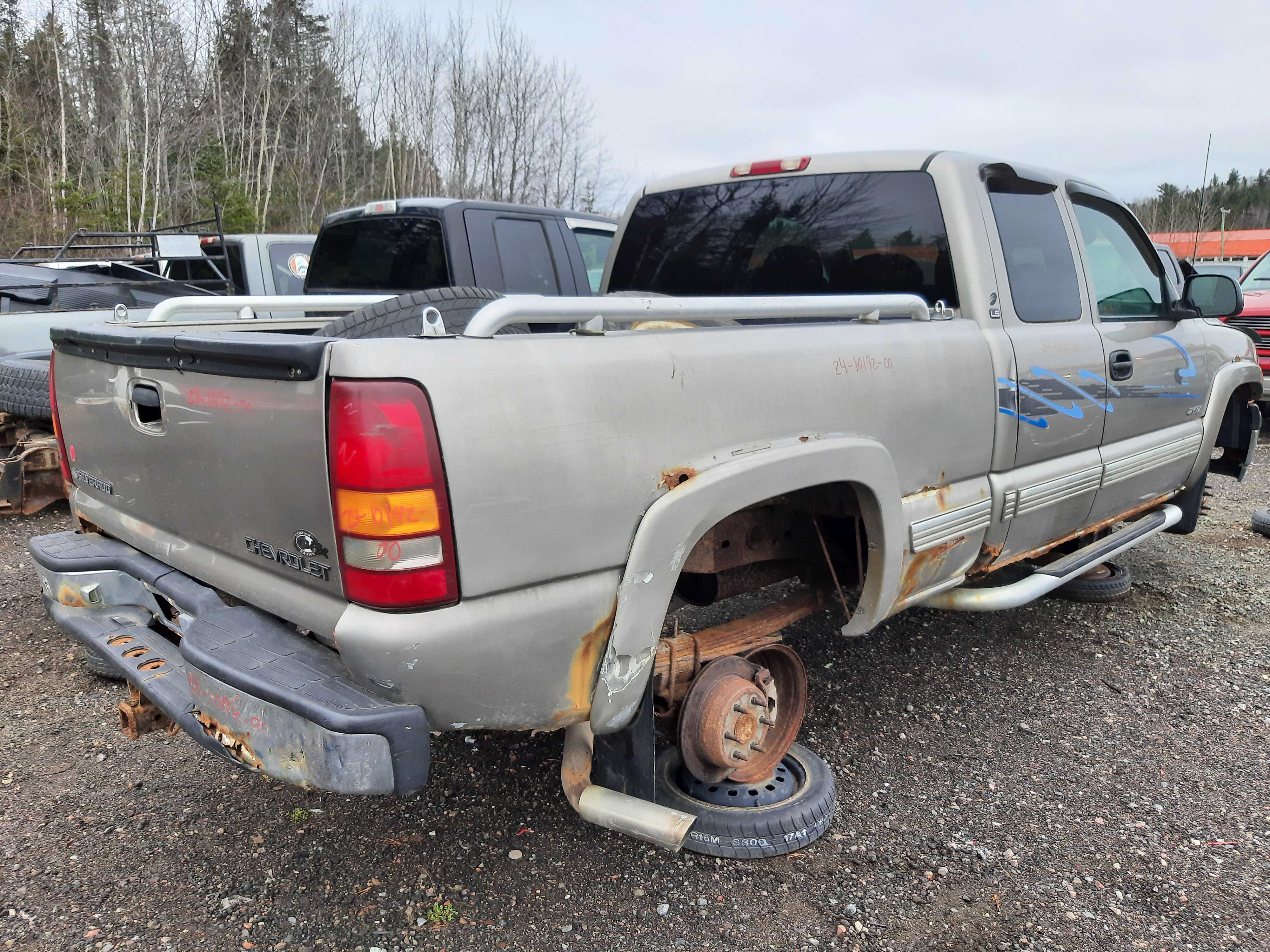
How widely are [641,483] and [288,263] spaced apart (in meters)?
8.18

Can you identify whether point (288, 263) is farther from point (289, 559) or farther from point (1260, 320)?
point (1260, 320)

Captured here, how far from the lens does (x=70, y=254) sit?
52.6ft

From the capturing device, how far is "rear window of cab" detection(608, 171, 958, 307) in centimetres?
327

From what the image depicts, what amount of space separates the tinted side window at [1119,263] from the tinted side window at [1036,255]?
21 centimetres

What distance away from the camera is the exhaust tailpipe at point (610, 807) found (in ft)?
7.07

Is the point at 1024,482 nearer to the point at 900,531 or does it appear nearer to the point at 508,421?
the point at 900,531

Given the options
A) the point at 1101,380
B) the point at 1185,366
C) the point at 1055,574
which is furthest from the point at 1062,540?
the point at 1185,366

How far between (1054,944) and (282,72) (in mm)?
29336

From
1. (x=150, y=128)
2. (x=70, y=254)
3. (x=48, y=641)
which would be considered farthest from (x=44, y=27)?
(x=48, y=641)

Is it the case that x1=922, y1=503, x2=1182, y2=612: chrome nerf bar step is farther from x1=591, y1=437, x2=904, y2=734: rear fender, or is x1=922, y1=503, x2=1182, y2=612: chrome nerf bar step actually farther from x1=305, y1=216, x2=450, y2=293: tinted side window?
x1=305, y1=216, x2=450, y2=293: tinted side window

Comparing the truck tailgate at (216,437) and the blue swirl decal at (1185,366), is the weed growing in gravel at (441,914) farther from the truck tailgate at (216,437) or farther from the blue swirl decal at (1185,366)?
the blue swirl decal at (1185,366)

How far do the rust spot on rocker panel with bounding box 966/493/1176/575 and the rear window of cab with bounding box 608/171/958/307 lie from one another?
3.13 feet

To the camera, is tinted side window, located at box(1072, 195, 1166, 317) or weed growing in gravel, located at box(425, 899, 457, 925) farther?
tinted side window, located at box(1072, 195, 1166, 317)

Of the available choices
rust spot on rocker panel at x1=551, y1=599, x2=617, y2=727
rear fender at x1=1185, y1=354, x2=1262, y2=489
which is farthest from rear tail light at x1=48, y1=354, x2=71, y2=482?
rear fender at x1=1185, y1=354, x2=1262, y2=489
